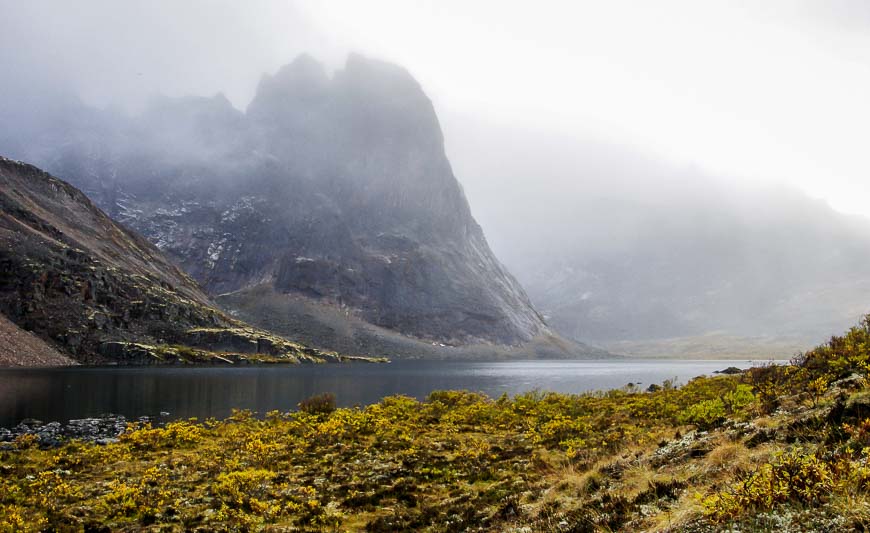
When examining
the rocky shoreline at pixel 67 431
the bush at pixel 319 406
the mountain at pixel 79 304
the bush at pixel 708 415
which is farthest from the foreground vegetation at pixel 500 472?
the mountain at pixel 79 304

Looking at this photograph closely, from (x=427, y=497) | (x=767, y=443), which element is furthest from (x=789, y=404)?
(x=427, y=497)

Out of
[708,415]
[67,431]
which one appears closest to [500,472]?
[708,415]

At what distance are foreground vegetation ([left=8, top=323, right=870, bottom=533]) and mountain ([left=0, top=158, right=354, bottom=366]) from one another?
12140 centimetres

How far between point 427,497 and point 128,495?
969cm

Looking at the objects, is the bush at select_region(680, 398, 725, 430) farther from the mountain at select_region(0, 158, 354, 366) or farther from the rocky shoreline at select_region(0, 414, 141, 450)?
the mountain at select_region(0, 158, 354, 366)

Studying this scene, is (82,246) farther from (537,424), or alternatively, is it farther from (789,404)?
(789,404)

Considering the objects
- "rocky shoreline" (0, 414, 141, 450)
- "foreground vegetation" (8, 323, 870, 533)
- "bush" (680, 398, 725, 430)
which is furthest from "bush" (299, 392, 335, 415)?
"bush" (680, 398, 725, 430)

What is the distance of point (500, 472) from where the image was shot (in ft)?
60.3

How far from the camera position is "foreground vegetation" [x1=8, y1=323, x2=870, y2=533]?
8.68m

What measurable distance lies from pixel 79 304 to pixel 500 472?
172m

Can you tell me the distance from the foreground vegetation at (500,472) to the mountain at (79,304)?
121400 millimetres

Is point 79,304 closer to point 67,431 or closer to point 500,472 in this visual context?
point 67,431

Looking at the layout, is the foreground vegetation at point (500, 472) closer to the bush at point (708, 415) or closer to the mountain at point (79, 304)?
the bush at point (708, 415)

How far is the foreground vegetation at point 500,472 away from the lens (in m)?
8.68
